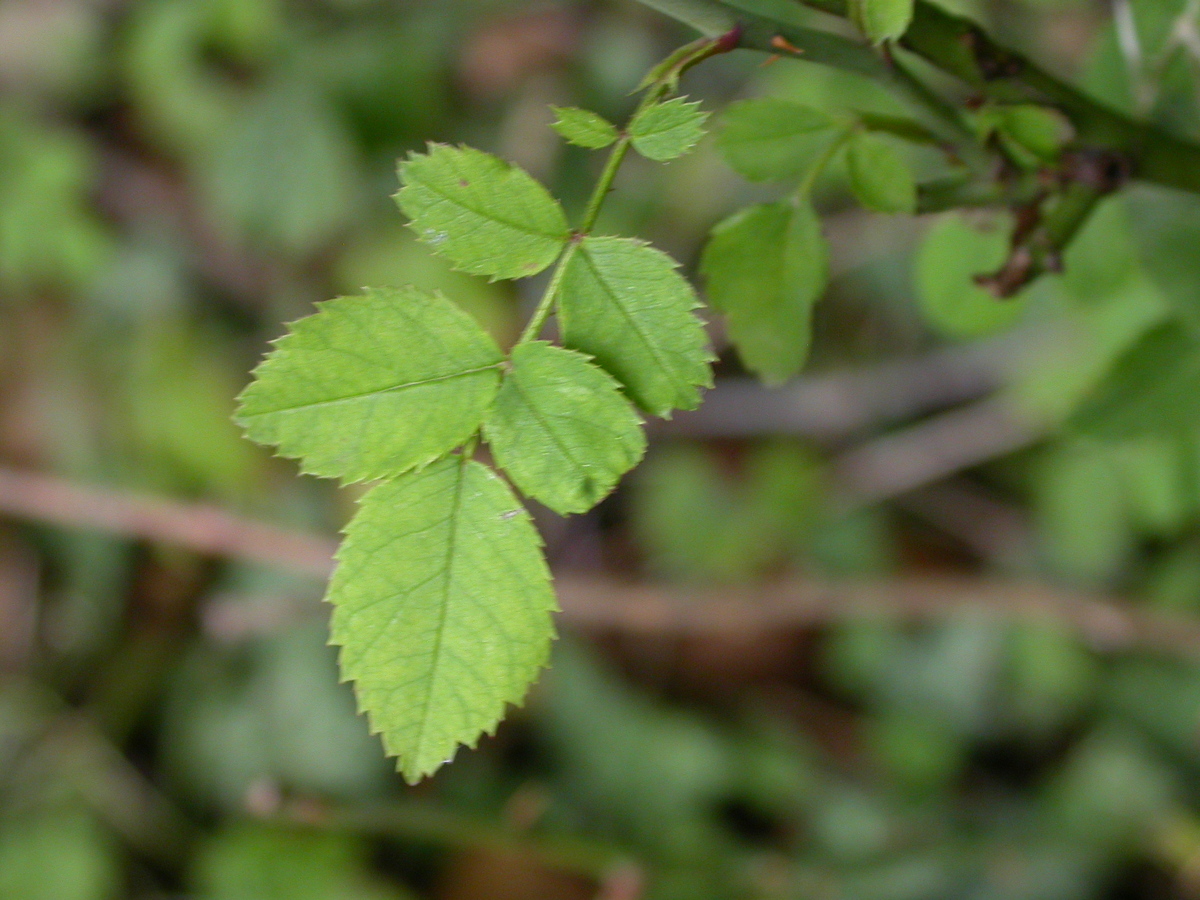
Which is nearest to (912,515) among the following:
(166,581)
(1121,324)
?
(1121,324)

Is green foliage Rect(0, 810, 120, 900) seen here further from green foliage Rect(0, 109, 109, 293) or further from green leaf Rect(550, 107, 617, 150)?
green leaf Rect(550, 107, 617, 150)

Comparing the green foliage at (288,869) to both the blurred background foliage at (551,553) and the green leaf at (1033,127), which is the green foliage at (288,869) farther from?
the green leaf at (1033,127)

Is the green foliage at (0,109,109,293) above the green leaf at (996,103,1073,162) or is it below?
below

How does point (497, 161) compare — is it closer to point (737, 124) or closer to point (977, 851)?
point (737, 124)

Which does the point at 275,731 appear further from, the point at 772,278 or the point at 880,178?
the point at 880,178

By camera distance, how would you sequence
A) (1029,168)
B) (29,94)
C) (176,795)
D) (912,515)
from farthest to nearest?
(29,94), (912,515), (176,795), (1029,168)

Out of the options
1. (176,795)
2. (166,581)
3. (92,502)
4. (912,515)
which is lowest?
(176,795)

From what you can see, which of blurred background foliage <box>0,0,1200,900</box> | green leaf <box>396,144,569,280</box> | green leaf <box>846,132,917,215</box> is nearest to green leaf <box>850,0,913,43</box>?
green leaf <box>846,132,917,215</box>

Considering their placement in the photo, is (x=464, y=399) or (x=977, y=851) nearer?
(x=464, y=399)
